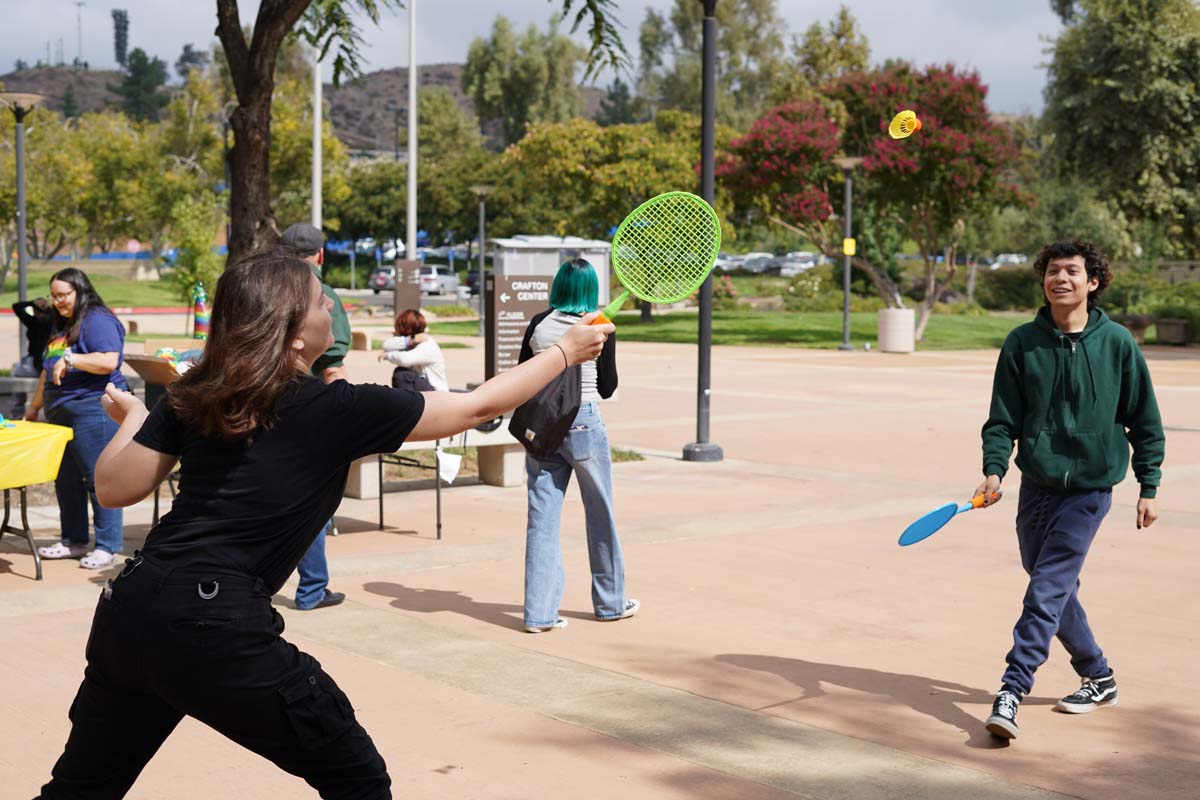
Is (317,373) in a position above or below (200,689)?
above

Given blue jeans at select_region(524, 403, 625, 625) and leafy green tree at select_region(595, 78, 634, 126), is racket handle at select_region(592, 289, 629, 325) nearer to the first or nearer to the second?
blue jeans at select_region(524, 403, 625, 625)

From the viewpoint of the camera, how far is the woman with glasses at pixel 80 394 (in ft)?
26.2

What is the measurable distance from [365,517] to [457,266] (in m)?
83.9

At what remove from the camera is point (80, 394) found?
816 centimetres

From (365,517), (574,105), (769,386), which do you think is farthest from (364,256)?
(365,517)

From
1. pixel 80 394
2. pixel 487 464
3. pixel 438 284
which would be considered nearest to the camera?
pixel 80 394

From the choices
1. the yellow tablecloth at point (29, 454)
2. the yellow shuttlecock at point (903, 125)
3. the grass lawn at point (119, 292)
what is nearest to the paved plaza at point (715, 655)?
the yellow tablecloth at point (29, 454)

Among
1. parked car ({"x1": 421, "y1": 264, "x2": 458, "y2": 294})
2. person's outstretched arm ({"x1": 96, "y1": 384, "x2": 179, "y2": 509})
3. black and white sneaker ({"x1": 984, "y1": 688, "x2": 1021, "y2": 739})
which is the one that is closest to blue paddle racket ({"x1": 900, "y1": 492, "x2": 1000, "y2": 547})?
black and white sneaker ({"x1": 984, "y1": 688, "x2": 1021, "y2": 739})

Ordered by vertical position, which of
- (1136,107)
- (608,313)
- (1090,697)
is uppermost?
(1136,107)

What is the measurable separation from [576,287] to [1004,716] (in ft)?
8.64

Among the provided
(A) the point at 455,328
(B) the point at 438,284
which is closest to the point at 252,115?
(A) the point at 455,328

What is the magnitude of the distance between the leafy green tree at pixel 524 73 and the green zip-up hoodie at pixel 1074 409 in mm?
84987

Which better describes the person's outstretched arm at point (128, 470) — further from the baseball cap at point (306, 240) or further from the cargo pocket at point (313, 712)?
the baseball cap at point (306, 240)

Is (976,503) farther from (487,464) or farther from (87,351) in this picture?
(487,464)
